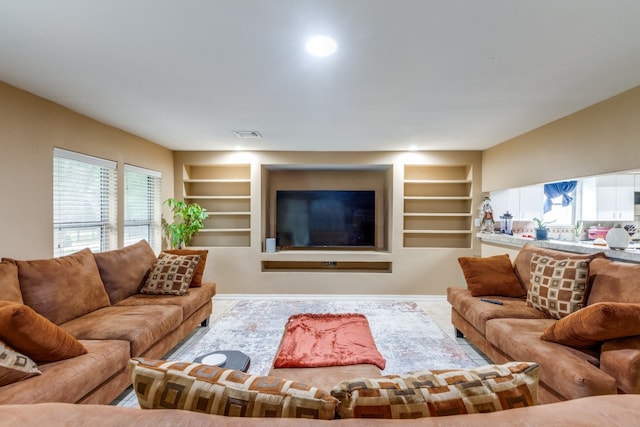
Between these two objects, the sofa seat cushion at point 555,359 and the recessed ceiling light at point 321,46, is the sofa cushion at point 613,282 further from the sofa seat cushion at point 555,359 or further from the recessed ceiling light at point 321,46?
the recessed ceiling light at point 321,46

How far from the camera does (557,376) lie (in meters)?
1.62

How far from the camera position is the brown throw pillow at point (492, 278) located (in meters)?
2.90

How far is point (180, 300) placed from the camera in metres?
2.81

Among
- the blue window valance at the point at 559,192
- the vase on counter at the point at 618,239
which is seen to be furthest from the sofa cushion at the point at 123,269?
the blue window valance at the point at 559,192

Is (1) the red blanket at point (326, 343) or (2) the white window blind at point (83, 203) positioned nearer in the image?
(1) the red blanket at point (326, 343)

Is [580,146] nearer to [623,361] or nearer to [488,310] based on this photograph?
[488,310]

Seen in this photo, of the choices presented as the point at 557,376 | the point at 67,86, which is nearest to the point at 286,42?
the point at 67,86

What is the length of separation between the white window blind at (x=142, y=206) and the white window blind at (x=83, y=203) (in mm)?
265

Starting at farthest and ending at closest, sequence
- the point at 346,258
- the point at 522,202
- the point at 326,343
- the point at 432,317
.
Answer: the point at 346,258 < the point at 522,202 < the point at 432,317 < the point at 326,343

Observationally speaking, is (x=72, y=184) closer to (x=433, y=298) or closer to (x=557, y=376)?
(x=557, y=376)

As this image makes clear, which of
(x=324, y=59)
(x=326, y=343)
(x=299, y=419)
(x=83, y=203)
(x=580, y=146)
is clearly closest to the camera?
(x=299, y=419)

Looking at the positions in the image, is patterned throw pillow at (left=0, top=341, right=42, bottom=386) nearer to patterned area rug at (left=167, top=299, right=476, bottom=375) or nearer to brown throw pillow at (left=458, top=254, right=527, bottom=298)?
patterned area rug at (left=167, top=299, right=476, bottom=375)

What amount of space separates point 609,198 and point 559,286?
12.1 feet

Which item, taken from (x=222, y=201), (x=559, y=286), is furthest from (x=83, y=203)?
(x=559, y=286)
